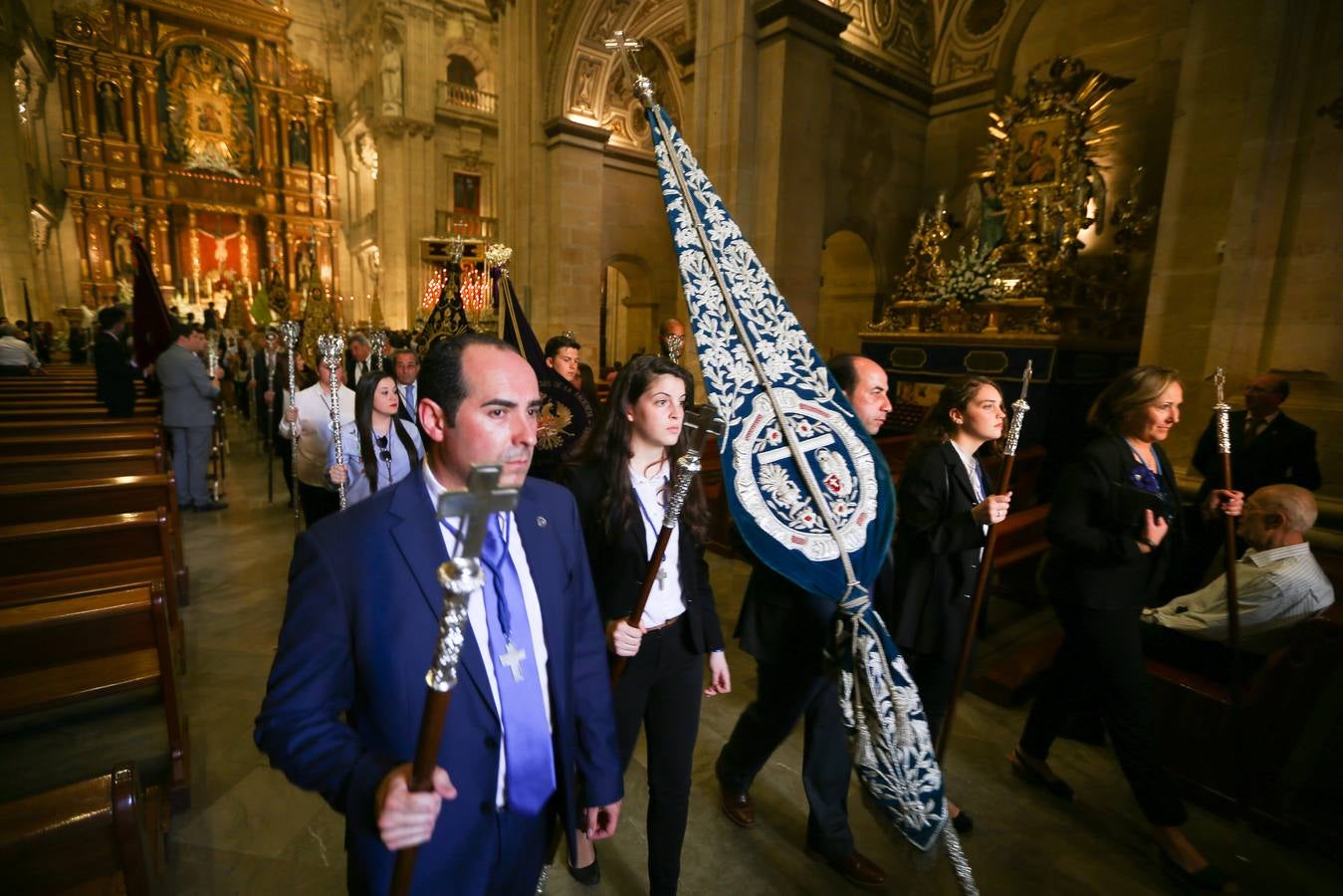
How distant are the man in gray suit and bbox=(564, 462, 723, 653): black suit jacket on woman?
580 centimetres

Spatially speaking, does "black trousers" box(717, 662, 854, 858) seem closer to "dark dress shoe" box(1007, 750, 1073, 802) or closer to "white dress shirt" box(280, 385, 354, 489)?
"dark dress shoe" box(1007, 750, 1073, 802)

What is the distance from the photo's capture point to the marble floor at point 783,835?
2176 millimetres

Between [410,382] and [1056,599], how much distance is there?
4.36 meters

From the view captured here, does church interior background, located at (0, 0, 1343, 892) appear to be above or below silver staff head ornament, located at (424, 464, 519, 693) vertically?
above

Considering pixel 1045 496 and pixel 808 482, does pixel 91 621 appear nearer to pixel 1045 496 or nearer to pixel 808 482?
pixel 808 482

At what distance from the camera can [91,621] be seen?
2316 millimetres

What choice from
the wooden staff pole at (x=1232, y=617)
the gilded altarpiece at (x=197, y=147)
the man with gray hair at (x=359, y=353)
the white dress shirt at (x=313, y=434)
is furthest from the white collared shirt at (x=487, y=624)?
the gilded altarpiece at (x=197, y=147)

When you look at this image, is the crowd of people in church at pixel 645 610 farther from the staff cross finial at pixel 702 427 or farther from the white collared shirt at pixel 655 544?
the staff cross finial at pixel 702 427

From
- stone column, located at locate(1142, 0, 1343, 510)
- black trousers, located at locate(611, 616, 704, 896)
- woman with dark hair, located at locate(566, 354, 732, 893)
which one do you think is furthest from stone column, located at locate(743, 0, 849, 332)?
black trousers, located at locate(611, 616, 704, 896)

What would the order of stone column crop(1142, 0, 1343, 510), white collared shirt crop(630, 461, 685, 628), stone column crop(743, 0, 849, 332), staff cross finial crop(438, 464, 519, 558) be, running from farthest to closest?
1. stone column crop(743, 0, 849, 332)
2. stone column crop(1142, 0, 1343, 510)
3. white collared shirt crop(630, 461, 685, 628)
4. staff cross finial crop(438, 464, 519, 558)

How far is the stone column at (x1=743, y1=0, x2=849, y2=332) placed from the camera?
6.72 m

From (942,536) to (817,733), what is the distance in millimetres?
806

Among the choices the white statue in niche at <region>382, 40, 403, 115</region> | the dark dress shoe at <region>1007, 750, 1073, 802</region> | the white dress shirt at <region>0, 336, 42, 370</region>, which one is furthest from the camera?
the white statue in niche at <region>382, 40, 403, 115</region>

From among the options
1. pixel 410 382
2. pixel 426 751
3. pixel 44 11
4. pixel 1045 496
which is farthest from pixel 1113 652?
pixel 44 11
